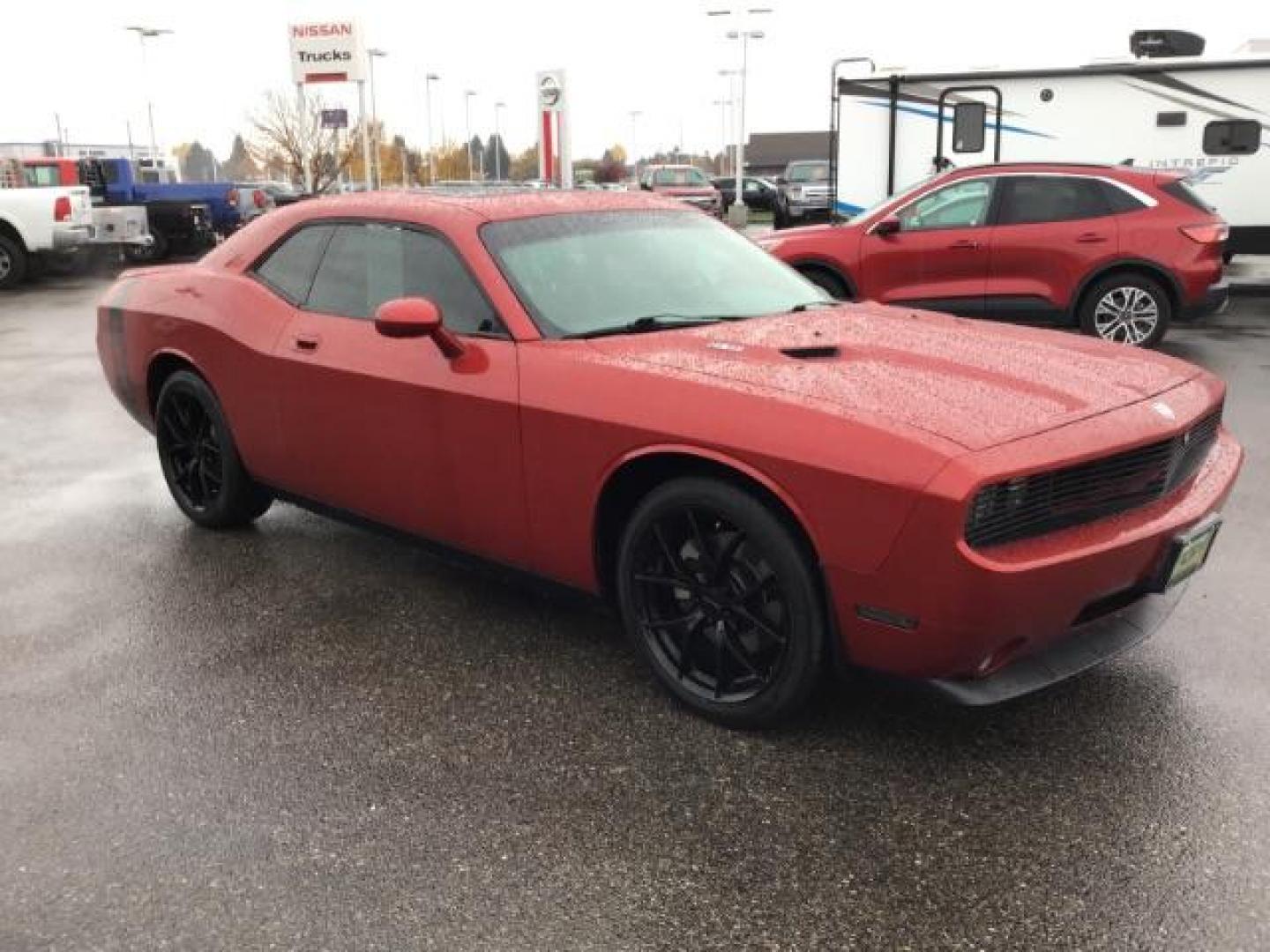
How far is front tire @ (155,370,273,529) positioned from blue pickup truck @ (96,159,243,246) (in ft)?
55.3

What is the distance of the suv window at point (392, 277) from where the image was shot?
381 centimetres

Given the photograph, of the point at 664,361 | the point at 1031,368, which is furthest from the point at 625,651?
the point at 1031,368

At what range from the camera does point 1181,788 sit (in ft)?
9.61

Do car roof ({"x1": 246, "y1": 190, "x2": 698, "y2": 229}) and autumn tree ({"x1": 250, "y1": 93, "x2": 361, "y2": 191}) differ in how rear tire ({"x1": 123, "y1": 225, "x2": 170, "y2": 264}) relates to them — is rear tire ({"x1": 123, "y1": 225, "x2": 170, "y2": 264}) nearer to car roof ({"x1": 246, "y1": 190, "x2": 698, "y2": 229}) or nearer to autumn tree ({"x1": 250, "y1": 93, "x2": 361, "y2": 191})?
car roof ({"x1": 246, "y1": 190, "x2": 698, "y2": 229})

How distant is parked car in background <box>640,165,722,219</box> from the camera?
29147 millimetres

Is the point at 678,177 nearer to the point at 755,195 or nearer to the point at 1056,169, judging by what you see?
the point at 755,195

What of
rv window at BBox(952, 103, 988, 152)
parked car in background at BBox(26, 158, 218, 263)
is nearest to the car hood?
rv window at BBox(952, 103, 988, 152)

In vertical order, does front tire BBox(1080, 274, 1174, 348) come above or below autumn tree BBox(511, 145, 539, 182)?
below

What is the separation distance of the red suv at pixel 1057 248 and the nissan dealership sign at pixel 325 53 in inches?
749

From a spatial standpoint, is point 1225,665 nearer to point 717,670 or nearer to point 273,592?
point 717,670

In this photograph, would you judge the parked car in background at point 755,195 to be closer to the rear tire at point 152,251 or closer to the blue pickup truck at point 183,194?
the blue pickup truck at point 183,194

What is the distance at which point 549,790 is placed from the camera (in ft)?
9.79

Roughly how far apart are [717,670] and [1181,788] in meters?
1.25

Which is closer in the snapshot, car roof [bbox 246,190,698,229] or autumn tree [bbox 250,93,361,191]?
car roof [bbox 246,190,698,229]
